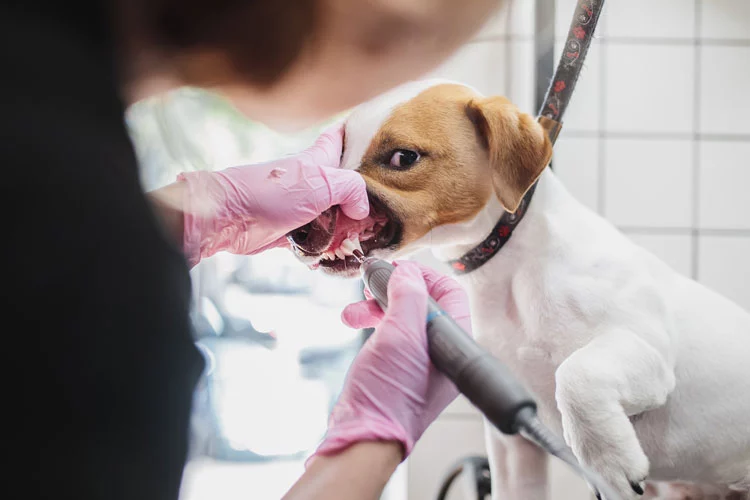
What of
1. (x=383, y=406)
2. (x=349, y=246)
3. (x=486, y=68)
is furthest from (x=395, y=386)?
(x=486, y=68)

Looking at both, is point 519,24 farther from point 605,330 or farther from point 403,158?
point 605,330

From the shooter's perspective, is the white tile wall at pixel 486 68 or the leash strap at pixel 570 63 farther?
the white tile wall at pixel 486 68

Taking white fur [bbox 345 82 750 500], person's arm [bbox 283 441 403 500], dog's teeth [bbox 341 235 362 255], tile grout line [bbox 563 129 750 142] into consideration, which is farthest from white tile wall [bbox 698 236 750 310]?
person's arm [bbox 283 441 403 500]

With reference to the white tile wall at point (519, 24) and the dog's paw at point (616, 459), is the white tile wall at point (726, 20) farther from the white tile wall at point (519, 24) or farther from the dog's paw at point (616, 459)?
the dog's paw at point (616, 459)

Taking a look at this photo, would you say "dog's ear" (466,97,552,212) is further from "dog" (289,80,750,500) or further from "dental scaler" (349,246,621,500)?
"dental scaler" (349,246,621,500)

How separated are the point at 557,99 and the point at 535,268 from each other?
212 millimetres

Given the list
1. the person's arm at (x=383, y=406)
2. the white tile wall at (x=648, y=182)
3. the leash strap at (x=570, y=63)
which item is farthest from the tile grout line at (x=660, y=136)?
the person's arm at (x=383, y=406)

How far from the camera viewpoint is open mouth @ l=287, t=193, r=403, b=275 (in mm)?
740

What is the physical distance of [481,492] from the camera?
92 cm

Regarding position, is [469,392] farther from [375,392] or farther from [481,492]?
[481,492]

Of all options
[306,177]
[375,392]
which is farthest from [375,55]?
[375,392]

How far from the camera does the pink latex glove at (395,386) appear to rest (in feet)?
1.70

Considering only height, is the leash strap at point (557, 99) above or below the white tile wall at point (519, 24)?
below

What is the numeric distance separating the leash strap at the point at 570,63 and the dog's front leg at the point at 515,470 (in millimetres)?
391
